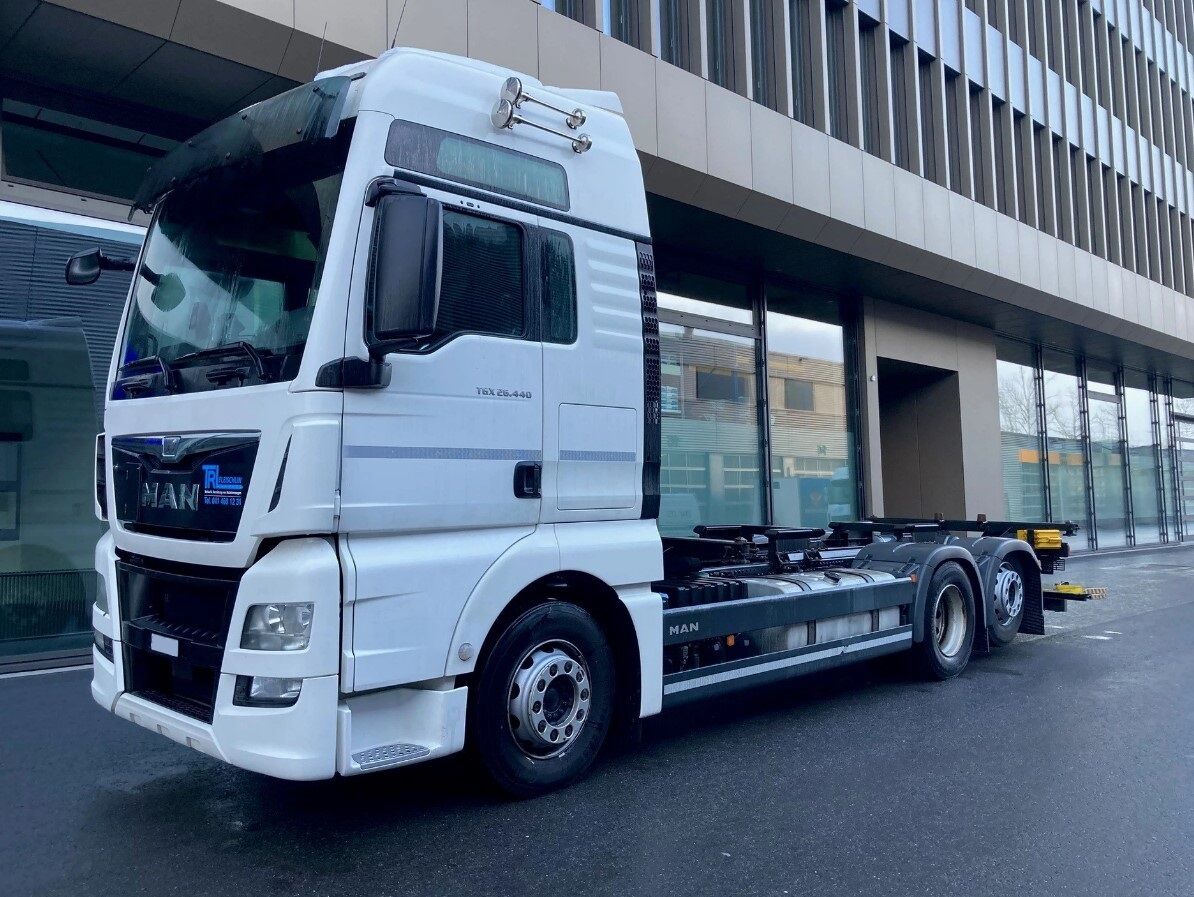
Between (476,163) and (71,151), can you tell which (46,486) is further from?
(476,163)

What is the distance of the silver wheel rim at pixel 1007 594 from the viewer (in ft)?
27.8

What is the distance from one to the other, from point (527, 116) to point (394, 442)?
5.93 ft

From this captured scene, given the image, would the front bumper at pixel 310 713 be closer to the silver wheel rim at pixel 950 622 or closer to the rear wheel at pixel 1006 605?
the silver wheel rim at pixel 950 622

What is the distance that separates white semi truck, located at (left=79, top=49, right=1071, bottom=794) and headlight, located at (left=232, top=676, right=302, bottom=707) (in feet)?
0.04

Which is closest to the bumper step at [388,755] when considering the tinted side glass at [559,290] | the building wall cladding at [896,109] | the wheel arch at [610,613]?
the wheel arch at [610,613]

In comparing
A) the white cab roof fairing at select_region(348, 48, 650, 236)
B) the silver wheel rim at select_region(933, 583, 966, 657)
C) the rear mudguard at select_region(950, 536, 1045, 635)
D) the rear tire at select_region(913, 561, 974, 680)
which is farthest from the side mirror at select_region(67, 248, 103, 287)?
the rear mudguard at select_region(950, 536, 1045, 635)

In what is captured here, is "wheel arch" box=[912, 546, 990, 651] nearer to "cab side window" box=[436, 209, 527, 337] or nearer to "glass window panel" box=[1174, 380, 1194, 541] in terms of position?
"cab side window" box=[436, 209, 527, 337]

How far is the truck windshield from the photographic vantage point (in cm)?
404

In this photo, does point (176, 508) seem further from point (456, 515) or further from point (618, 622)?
point (618, 622)

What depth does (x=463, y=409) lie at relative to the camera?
430cm

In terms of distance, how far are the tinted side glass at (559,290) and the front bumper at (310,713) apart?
1599mm

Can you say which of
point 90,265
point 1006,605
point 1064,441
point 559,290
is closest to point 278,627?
point 559,290

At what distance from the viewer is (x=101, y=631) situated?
15.2 ft

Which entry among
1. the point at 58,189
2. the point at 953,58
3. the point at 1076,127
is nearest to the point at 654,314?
the point at 58,189
